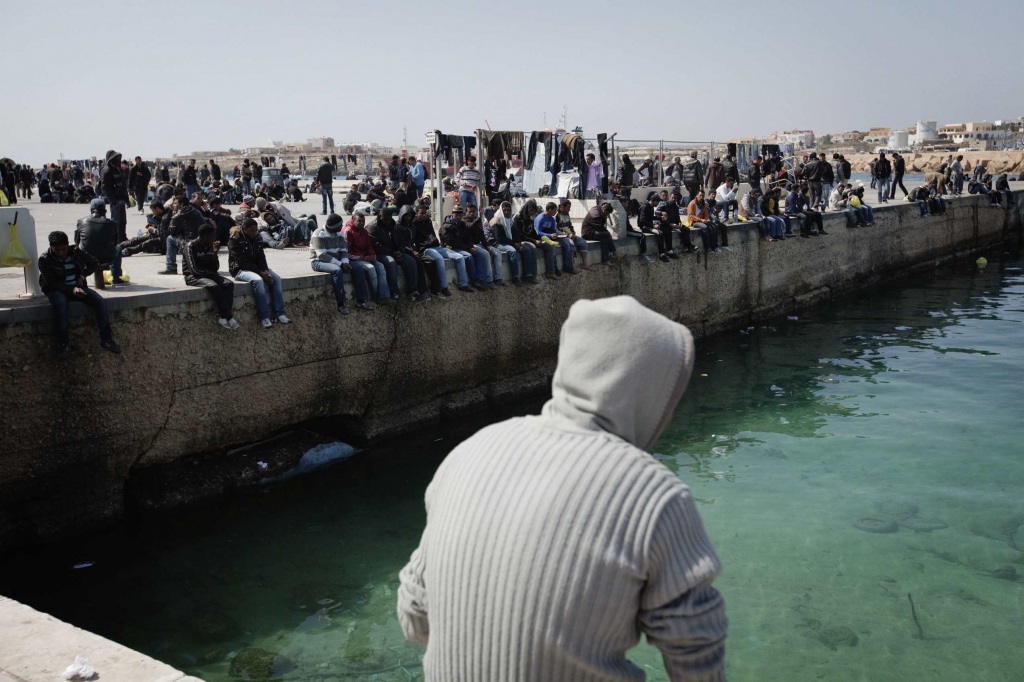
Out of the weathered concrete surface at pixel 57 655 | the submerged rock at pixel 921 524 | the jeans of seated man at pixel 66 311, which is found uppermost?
the jeans of seated man at pixel 66 311

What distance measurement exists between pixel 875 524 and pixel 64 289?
8.23 metres

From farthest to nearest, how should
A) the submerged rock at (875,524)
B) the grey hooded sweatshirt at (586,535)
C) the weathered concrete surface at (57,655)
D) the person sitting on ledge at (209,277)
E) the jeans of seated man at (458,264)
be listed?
the jeans of seated man at (458,264) → the person sitting on ledge at (209,277) → the submerged rock at (875,524) → the weathered concrete surface at (57,655) → the grey hooded sweatshirt at (586,535)

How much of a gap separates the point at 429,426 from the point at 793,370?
6947 millimetres

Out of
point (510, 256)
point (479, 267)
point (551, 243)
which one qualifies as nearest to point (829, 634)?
point (479, 267)

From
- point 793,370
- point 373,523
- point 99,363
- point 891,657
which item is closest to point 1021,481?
point 891,657

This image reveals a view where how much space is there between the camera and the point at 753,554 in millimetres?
8133

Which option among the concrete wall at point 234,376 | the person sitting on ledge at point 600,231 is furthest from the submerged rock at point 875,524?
the person sitting on ledge at point 600,231

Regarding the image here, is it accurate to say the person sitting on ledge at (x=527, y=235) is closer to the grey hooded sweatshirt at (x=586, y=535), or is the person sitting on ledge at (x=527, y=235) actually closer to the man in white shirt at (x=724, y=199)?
the man in white shirt at (x=724, y=199)

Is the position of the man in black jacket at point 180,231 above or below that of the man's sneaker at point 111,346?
above

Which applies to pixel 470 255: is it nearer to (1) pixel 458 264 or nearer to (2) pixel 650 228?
(1) pixel 458 264

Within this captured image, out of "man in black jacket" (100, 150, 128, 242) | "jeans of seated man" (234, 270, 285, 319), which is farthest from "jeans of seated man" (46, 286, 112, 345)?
"man in black jacket" (100, 150, 128, 242)

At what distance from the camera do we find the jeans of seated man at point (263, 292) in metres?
10.4

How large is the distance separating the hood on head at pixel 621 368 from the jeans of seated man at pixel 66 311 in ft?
26.0

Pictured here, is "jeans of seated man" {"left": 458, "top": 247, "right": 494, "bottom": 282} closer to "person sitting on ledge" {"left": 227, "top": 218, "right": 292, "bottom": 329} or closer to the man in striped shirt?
"person sitting on ledge" {"left": 227, "top": 218, "right": 292, "bottom": 329}
